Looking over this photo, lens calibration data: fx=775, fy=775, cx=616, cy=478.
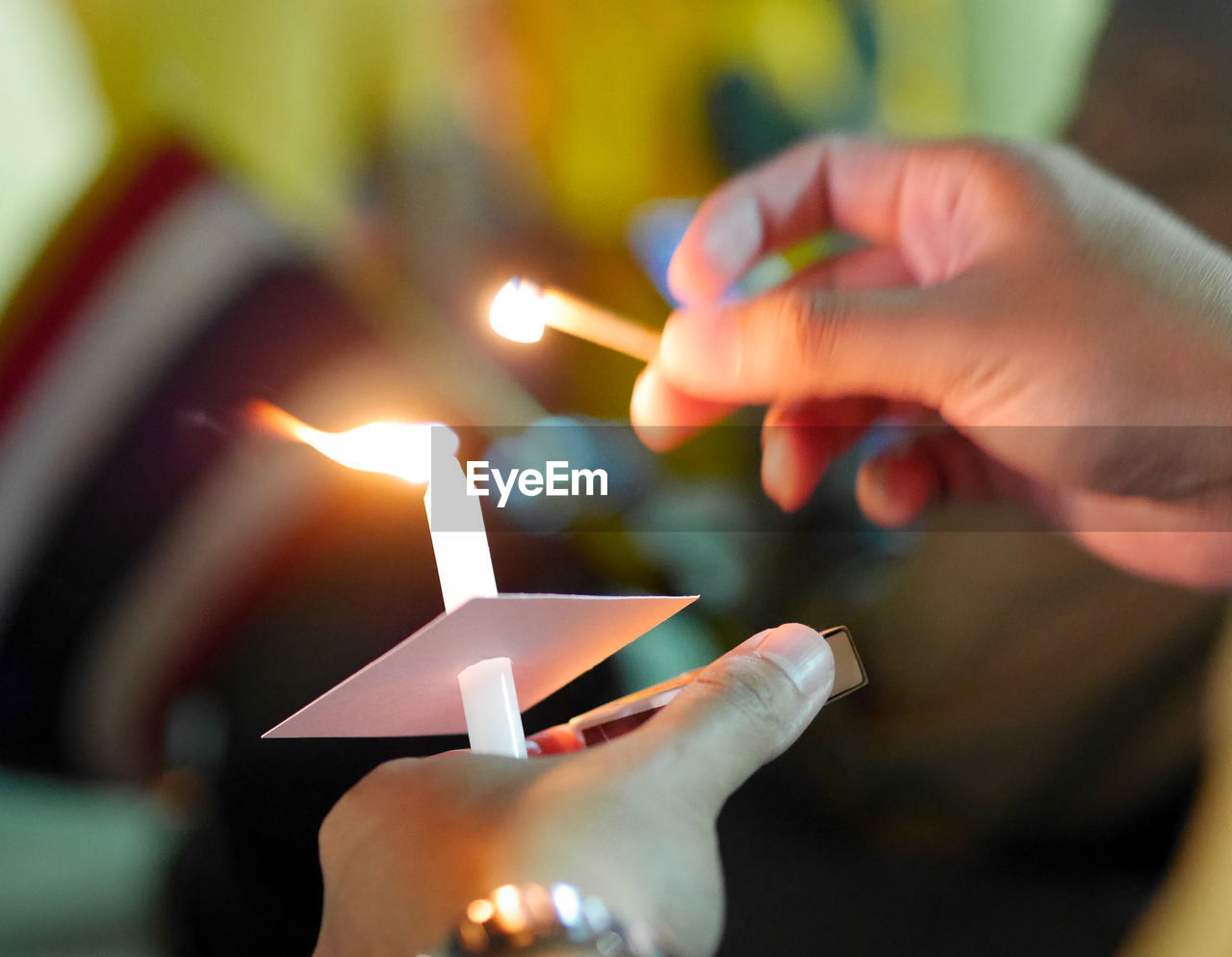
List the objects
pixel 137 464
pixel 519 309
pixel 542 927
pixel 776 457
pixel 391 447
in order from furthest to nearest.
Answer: pixel 137 464 < pixel 776 457 < pixel 519 309 < pixel 391 447 < pixel 542 927

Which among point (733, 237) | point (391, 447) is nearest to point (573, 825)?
point (391, 447)

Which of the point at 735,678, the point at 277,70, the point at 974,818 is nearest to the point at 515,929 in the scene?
the point at 735,678

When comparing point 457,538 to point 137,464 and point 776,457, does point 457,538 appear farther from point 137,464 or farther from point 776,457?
point 137,464

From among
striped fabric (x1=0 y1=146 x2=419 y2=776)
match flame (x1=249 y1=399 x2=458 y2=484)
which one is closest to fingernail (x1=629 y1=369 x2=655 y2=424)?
match flame (x1=249 y1=399 x2=458 y2=484)

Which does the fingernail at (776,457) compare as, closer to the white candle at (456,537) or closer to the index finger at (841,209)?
the index finger at (841,209)

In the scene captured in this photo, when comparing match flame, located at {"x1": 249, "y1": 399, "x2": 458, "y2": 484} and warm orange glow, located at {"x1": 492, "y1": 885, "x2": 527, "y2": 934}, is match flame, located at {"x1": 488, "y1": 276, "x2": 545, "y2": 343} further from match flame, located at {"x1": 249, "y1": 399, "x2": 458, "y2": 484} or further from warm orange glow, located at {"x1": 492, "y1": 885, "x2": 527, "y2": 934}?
warm orange glow, located at {"x1": 492, "y1": 885, "x2": 527, "y2": 934}

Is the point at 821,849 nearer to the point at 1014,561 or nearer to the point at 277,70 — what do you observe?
the point at 1014,561
